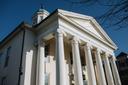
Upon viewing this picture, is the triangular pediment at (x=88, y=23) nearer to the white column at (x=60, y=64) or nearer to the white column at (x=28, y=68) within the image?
the white column at (x=60, y=64)

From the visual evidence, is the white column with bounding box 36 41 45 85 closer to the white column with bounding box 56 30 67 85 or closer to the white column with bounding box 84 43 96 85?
the white column with bounding box 56 30 67 85

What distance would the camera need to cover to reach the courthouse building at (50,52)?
15.8 metres

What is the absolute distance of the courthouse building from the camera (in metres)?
15.8

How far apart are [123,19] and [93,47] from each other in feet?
53.5

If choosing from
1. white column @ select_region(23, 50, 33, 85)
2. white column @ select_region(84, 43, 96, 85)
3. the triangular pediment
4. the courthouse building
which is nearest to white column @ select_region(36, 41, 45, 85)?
the courthouse building

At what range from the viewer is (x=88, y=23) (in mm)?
21812

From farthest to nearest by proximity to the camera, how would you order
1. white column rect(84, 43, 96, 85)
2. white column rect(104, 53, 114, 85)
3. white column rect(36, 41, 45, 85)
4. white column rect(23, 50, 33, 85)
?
white column rect(104, 53, 114, 85) → white column rect(84, 43, 96, 85) → white column rect(23, 50, 33, 85) → white column rect(36, 41, 45, 85)

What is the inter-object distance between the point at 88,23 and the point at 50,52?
652cm

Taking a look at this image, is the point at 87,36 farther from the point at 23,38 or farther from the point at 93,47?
the point at 23,38

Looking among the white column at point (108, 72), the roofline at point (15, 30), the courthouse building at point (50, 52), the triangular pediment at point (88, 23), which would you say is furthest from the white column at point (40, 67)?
the white column at point (108, 72)

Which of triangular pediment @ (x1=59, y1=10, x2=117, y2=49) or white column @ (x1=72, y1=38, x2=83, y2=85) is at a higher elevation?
triangular pediment @ (x1=59, y1=10, x2=117, y2=49)

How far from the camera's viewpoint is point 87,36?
20.0 m

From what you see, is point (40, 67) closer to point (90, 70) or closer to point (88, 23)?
point (90, 70)

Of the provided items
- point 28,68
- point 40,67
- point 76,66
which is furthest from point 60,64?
point 28,68
